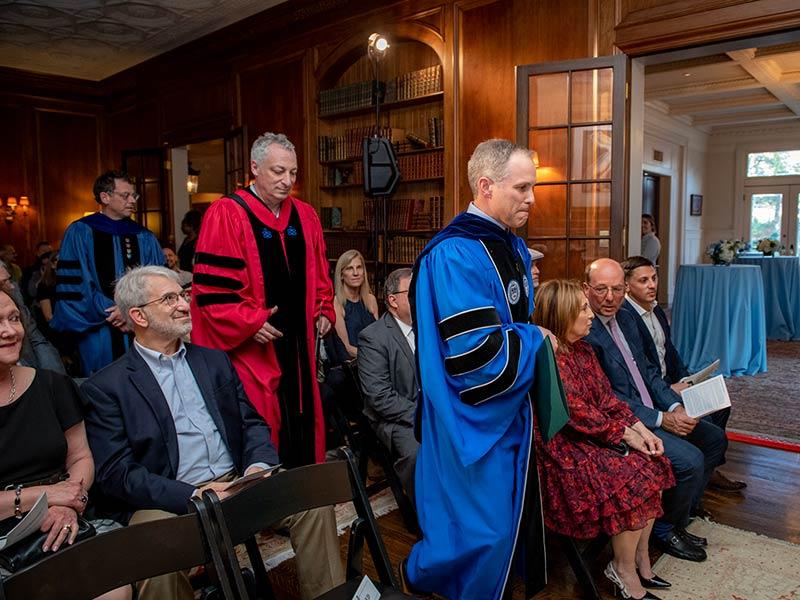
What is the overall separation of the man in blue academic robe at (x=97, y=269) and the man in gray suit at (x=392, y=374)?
59.0 inches

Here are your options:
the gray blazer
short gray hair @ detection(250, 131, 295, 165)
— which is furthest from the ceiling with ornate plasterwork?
the gray blazer

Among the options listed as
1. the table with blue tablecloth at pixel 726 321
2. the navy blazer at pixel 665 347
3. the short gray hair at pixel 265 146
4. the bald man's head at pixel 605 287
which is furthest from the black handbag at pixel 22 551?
the table with blue tablecloth at pixel 726 321

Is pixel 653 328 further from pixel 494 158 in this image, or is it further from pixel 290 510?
pixel 290 510

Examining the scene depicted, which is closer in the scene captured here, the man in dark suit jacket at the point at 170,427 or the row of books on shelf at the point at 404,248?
the man in dark suit jacket at the point at 170,427

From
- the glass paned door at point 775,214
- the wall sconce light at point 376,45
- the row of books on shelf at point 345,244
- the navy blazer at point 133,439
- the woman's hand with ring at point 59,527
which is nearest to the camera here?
the woman's hand with ring at point 59,527

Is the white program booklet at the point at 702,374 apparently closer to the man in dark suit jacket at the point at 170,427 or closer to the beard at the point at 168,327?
the man in dark suit jacket at the point at 170,427

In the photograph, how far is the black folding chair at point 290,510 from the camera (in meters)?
1.36

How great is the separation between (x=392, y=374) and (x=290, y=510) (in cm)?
145

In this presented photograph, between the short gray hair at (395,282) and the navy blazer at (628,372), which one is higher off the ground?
the short gray hair at (395,282)

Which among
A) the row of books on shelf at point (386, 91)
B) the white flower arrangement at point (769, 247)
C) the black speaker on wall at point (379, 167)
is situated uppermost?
the row of books on shelf at point (386, 91)

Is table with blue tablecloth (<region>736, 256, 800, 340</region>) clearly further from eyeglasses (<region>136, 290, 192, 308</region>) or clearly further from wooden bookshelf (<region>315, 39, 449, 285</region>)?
eyeglasses (<region>136, 290, 192, 308</region>)

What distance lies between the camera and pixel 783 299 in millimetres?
7914

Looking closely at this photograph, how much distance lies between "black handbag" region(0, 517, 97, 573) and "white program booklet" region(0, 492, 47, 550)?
0.09 feet

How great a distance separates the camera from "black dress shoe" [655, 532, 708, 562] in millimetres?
2539
